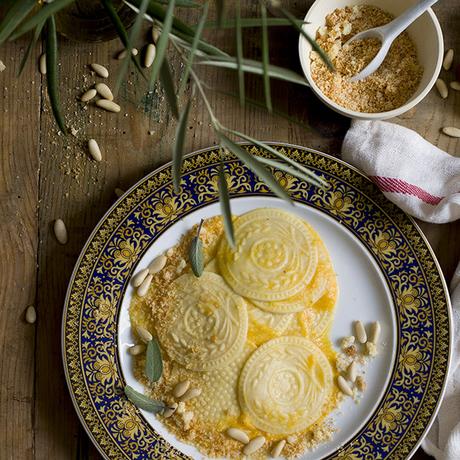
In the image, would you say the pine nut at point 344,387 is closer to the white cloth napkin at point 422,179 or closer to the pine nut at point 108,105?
the white cloth napkin at point 422,179

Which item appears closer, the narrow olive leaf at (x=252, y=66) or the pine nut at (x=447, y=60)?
the narrow olive leaf at (x=252, y=66)

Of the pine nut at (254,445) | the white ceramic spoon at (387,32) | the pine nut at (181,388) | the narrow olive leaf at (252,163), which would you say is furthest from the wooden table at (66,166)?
the narrow olive leaf at (252,163)

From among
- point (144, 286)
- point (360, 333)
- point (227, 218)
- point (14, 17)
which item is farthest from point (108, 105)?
point (360, 333)

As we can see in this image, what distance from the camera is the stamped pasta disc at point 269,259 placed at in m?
1.41

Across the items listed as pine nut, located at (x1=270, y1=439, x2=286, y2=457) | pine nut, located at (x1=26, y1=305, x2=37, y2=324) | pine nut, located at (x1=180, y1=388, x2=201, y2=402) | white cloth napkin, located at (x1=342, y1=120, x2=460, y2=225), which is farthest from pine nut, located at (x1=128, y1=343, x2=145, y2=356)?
white cloth napkin, located at (x1=342, y1=120, x2=460, y2=225)

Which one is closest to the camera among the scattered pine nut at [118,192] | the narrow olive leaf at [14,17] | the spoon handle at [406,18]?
the narrow olive leaf at [14,17]

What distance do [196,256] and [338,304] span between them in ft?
1.02

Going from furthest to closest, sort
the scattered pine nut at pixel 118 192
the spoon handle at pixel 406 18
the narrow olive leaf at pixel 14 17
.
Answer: the scattered pine nut at pixel 118 192 < the spoon handle at pixel 406 18 < the narrow olive leaf at pixel 14 17

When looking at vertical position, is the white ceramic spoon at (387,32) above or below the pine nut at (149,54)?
above

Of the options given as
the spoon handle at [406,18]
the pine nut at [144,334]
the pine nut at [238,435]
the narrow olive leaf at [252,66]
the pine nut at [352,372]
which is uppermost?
the spoon handle at [406,18]

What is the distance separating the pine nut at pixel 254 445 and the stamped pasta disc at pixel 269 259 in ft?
0.92

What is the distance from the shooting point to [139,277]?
4.75 feet

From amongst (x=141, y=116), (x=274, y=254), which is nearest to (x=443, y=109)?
(x=274, y=254)

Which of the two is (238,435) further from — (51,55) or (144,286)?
(51,55)
